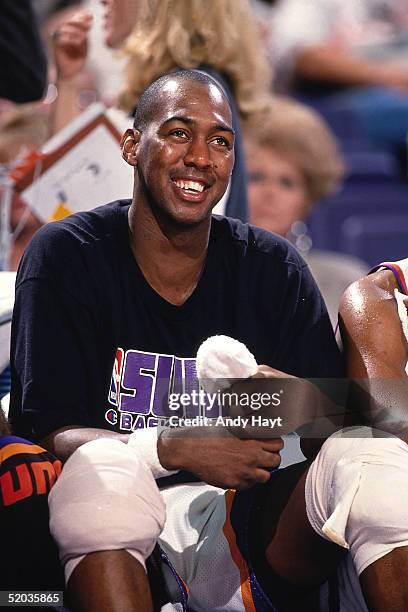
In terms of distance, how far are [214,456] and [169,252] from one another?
0.36m

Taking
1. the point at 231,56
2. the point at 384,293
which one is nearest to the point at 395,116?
the point at 231,56

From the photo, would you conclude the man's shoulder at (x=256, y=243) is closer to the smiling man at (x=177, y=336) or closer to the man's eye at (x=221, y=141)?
the smiling man at (x=177, y=336)

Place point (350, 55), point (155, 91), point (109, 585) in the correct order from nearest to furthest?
1. point (109, 585)
2. point (155, 91)
3. point (350, 55)

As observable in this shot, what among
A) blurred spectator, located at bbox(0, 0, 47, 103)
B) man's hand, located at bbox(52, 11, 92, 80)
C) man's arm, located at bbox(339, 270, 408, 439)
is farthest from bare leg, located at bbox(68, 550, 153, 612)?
man's hand, located at bbox(52, 11, 92, 80)

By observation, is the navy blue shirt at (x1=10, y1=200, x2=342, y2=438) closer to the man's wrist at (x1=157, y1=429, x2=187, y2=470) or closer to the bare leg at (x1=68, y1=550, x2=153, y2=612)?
the man's wrist at (x1=157, y1=429, x2=187, y2=470)

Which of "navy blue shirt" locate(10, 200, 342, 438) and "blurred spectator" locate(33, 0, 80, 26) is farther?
"blurred spectator" locate(33, 0, 80, 26)

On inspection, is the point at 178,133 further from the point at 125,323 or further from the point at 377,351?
the point at 377,351

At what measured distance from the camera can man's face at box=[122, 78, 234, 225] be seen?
5.39 ft

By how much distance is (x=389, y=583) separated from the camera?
1367 mm

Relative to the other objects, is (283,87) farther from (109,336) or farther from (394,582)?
(394,582)

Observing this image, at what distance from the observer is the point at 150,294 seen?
165cm

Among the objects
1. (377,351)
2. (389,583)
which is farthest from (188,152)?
(389,583)

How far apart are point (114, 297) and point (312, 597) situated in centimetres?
51

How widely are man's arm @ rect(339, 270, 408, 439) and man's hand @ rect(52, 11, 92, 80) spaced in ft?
3.43
